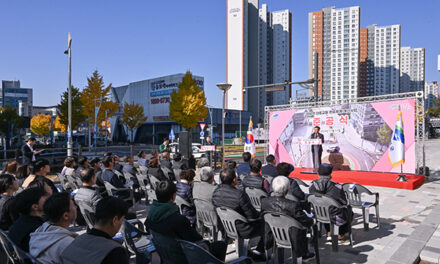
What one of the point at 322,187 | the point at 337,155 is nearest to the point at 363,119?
the point at 337,155

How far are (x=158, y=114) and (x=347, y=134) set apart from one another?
41.7 metres

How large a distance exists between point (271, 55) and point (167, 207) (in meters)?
103

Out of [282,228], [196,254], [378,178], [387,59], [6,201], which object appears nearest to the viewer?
[196,254]

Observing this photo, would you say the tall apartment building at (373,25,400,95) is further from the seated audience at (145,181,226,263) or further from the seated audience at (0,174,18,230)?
the seated audience at (0,174,18,230)

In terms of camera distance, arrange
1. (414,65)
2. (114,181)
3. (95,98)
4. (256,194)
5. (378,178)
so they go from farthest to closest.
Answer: (414,65) → (95,98) → (378,178) → (114,181) → (256,194)

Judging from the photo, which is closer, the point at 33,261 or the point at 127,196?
the point at 33,261

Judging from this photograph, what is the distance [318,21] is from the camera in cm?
9519

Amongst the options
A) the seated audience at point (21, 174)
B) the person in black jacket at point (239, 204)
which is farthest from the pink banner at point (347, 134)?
the seated audience at point (21, 174)

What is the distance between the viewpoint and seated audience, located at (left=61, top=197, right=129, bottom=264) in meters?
1.94

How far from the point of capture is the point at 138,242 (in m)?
3.70

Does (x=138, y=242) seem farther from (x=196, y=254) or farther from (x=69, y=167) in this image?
(x=69, y=167)

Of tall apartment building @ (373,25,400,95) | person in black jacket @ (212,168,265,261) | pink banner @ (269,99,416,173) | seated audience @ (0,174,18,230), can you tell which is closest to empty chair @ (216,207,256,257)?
person in black jacket @ (212,168,265,261)

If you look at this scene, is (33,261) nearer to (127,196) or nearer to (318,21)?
(127,196)

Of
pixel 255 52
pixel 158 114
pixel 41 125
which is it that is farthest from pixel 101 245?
pixel 255 52
